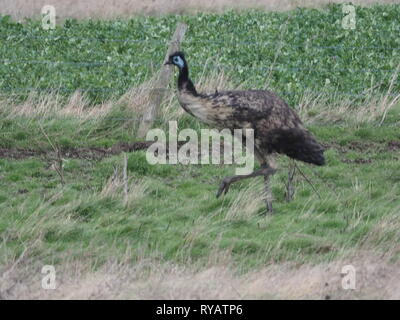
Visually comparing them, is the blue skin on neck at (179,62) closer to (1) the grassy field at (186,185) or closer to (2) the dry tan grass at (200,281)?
(1) the grassy field at (186,185)

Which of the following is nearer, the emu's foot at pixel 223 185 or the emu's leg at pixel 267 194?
the emu's leg at pixel 267 194

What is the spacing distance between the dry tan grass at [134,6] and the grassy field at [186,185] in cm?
353

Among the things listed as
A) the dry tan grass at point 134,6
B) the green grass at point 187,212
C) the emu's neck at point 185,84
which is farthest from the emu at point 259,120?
the dry tan grass at point 134,6

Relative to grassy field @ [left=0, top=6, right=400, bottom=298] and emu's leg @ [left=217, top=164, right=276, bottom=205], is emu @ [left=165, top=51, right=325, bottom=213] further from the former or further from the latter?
grassy field @ [left=0, top=6, right=400, bottom=298]

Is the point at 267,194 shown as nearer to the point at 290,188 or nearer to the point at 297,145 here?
the point at 290,188

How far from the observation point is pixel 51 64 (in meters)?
15.9

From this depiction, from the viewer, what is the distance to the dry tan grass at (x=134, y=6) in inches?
859

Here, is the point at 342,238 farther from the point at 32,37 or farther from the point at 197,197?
the point at 32,37

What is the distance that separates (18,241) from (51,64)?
7.02 m

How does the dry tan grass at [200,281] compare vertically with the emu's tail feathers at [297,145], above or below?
below

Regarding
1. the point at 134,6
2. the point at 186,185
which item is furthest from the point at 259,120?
the point at 134,6

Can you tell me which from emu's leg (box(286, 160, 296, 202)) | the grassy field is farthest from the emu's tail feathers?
the grassy field

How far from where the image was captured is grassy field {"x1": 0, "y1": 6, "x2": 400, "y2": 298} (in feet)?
27.7

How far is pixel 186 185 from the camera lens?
37.3ft
